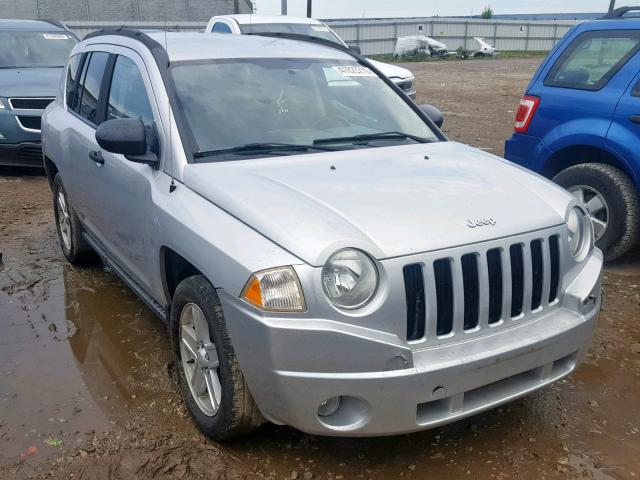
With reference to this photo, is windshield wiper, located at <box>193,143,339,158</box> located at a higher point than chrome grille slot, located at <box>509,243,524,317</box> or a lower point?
higher

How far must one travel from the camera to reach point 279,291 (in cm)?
245

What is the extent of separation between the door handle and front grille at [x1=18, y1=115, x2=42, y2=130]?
4771 mm

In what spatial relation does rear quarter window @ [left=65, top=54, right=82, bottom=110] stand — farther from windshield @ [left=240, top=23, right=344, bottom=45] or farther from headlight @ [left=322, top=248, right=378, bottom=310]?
windshield @ [left=240, top=23, right=344, bottom=45]

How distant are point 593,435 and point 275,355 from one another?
1694mm

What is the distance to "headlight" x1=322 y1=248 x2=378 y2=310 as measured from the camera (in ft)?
8.10

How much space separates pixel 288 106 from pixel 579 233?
1696mm

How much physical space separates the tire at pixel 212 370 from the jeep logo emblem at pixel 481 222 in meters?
1.09

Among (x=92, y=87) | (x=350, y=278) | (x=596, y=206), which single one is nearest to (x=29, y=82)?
(x=92, y=87)

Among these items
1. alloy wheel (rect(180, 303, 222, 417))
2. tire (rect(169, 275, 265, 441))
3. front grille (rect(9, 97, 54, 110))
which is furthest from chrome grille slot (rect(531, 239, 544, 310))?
front grille (rect(9, 97, 54, 110))

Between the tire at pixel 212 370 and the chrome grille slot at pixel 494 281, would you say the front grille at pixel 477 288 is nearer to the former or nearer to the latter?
the chrome grille slot at pixel 494 281

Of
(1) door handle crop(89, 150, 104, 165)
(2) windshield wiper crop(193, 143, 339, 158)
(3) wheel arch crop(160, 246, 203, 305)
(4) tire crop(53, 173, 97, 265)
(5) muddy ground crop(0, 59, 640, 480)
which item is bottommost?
(5) muddy ground crop(0, 59, 640, 480)

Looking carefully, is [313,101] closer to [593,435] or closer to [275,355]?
[275,355]

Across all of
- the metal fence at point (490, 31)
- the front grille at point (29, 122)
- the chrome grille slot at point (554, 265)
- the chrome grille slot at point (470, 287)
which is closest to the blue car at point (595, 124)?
the chrome grille slot at point (554, 265)

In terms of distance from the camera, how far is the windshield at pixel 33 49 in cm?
934
